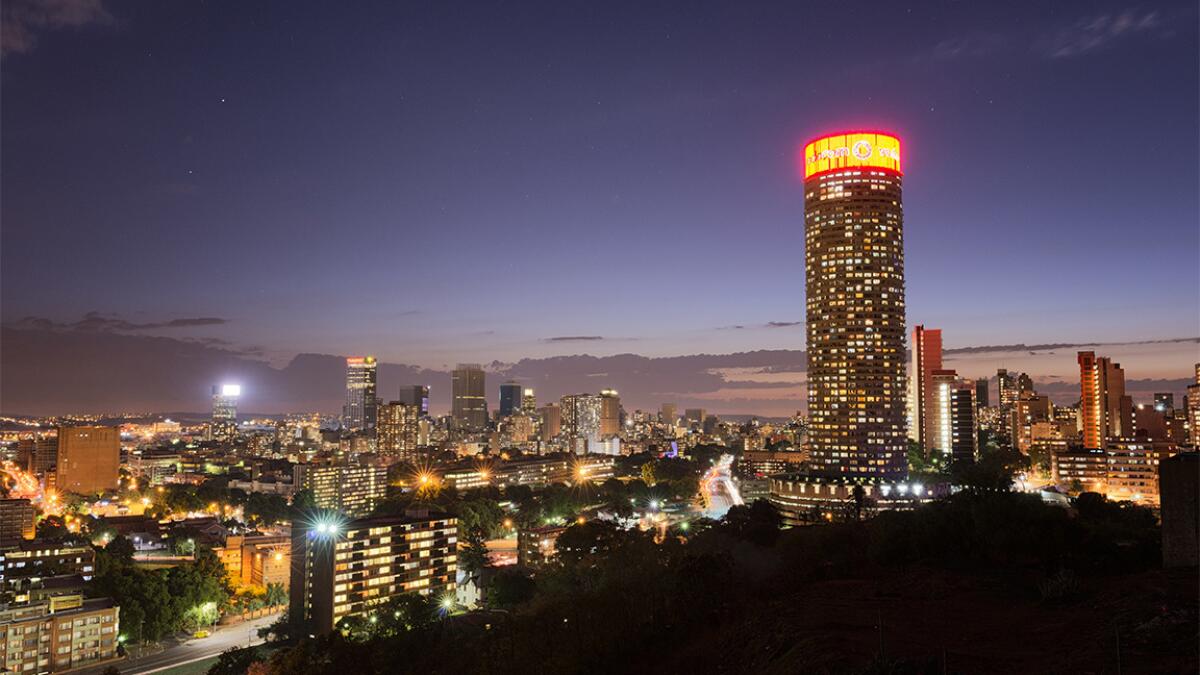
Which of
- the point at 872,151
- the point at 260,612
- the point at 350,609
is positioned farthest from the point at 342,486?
the point at 872,151

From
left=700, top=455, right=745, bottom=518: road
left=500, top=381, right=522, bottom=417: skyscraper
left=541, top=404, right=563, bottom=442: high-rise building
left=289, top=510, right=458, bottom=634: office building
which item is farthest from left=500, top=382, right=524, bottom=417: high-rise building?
left=289, top=510, right=458, bottom=634: office building

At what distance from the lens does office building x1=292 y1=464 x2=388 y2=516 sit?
67500 millimetres

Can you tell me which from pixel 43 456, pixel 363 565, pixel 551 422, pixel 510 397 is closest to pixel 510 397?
pixel 510 397

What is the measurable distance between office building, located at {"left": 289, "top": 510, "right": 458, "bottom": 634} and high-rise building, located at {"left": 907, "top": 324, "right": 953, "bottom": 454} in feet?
184

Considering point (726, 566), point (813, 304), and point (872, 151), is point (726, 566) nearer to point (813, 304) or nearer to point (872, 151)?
point (813, 304)

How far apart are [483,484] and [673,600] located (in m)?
60.1

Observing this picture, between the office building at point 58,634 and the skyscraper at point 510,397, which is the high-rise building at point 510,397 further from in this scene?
the office building at point 58,634

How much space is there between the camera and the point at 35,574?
3484 centimetres

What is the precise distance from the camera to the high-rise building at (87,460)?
7194 cm

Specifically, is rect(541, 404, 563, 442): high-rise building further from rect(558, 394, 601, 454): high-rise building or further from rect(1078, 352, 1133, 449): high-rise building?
rect(1078, 352, 1133, 449): high-rise building

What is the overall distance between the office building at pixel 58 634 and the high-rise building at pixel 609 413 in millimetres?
120961

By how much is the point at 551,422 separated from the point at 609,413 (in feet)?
37.1

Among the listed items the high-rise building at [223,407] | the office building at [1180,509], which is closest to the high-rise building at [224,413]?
the high-rise building at [223,407]

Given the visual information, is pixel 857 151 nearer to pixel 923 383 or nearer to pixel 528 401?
pixel 923 383
